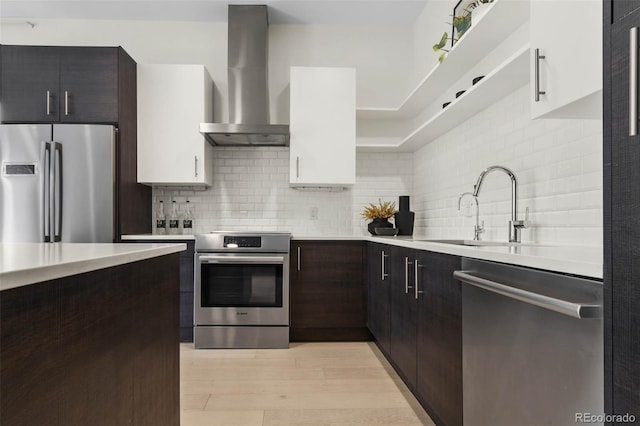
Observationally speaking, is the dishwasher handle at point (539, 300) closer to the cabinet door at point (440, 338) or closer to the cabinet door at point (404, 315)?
the cabinet door at point (440, 338)

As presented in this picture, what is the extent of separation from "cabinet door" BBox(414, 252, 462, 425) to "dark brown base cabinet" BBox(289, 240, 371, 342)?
1.50m

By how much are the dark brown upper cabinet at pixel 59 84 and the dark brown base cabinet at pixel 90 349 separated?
250 centimetres

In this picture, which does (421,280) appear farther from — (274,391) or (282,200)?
(282,200)

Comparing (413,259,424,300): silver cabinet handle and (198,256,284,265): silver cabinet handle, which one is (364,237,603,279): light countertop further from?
(198,256,284,265): silver cabinet handle

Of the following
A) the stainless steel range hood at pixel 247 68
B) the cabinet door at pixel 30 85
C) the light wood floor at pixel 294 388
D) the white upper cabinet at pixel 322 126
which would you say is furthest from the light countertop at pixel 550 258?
the cabinet door at pixel 30 85

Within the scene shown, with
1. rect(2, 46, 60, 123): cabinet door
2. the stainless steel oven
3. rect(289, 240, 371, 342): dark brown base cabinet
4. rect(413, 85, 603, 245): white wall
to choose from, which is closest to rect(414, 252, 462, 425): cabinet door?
rect(413, 85, 603, 245): white wall

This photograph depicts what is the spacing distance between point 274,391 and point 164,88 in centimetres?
272

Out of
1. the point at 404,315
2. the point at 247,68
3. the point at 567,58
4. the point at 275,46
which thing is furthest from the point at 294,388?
the point at 275,46

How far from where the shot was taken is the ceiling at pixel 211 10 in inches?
155

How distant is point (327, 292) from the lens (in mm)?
3734

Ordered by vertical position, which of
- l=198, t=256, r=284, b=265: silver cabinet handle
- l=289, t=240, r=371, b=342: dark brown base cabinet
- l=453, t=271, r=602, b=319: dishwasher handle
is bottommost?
l=289, t=240, r=371, b=342: dark brown base cabinet

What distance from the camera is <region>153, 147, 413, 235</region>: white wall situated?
4.26 meters

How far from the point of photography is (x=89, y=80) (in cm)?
358

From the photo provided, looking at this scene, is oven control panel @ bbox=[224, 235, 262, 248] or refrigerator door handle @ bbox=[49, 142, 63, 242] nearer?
refrigerator door handle @ bbox=[49, 142, 63, 242]
